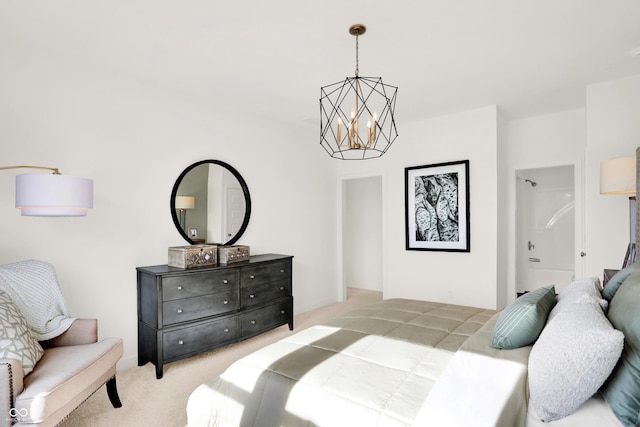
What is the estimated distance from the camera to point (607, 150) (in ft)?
10.7

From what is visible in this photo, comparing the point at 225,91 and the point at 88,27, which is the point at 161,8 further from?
the point at 225,91

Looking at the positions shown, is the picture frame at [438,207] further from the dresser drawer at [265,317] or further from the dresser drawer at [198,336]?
the dresser drawer at [198,336]

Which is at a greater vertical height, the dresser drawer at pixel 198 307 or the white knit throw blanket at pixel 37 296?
the white knit throw blanket at pixel 37 296

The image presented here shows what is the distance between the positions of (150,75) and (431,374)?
126 inches

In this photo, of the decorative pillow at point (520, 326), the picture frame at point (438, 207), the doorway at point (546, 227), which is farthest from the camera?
the doorway at point (546, 227)

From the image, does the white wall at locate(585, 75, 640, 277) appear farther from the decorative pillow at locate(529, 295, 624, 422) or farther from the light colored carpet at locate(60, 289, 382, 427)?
the light colored carpet at locate(60, 289, 382, 427)

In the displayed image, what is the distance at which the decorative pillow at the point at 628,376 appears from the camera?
1.05 metres

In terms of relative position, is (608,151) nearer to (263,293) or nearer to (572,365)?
(572,365)

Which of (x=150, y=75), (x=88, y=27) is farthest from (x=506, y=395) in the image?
(x=150, y=75)

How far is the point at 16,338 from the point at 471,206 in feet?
14.1

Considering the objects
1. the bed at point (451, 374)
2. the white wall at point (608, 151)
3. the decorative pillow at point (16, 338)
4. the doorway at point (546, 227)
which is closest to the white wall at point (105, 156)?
the decorative pillow at point (16, 338)

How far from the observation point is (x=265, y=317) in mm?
3652

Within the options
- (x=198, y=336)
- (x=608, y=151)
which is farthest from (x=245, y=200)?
(x=608, y=151)

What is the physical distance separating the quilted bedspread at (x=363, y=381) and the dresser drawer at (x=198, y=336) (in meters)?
1.26
